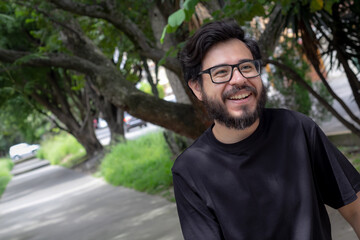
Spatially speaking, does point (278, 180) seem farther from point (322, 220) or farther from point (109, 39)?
point (109, 39)

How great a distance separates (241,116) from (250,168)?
22 centimetres

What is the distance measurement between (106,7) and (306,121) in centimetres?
527

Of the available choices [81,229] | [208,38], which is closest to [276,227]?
[208,38]

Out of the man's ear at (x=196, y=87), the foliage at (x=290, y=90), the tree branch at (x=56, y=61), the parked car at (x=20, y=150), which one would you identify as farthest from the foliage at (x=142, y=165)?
the man's ear at (x=196, y=87)

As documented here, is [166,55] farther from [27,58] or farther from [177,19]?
[27,58]

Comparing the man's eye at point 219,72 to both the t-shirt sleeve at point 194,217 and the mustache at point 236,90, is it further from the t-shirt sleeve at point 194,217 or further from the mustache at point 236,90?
the t-shirt sleeve at point 194,217

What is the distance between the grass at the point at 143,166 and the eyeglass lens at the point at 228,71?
21.0 feet

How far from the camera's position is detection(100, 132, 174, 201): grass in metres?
9.84

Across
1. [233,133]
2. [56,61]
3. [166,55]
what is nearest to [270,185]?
[233,133]

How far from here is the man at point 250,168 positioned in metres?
1.90

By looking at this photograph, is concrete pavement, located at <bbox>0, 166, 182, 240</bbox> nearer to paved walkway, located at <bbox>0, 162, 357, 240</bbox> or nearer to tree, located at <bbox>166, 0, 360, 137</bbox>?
paved walkway, located at <bbox>0, 162, 357, 240</bbox>

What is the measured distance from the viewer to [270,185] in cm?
192

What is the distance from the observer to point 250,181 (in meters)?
1.93

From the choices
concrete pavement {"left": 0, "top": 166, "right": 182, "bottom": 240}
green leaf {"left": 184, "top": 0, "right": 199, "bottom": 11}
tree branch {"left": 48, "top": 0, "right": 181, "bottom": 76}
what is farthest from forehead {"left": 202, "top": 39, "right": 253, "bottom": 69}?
tree branch {"left": 48, "top": 0, "right": 181, "bottom": 76}
